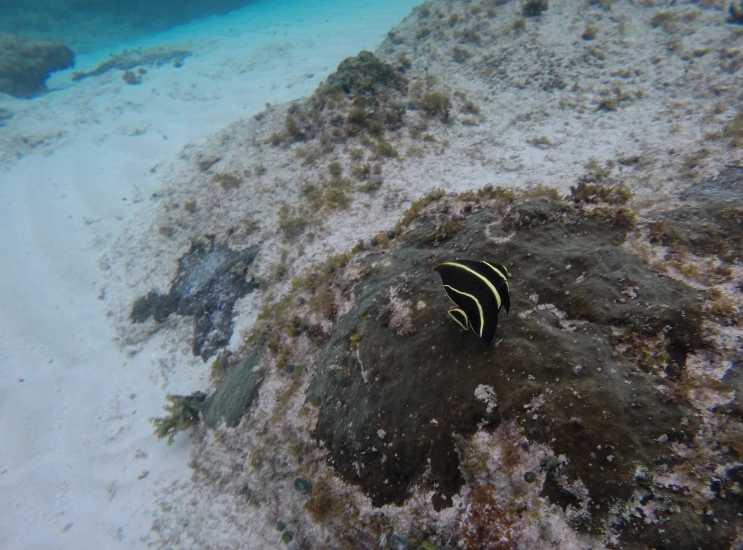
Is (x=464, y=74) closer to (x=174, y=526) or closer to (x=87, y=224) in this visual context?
(x=174, y=526)

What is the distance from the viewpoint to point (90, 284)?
7.99 m

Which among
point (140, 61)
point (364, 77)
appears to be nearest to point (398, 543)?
point (364, 77)

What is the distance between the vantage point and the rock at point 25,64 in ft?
63.2

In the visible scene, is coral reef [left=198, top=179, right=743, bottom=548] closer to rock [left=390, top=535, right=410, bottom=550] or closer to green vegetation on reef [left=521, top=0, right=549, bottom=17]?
rock [left=390, top=535, right=410, bottom=550]

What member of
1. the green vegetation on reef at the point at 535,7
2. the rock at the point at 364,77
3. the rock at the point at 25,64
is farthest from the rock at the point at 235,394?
the rock at the point at 25,64

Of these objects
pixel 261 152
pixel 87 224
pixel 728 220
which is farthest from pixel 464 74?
pixel 87 224

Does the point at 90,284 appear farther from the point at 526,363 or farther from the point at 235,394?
the point at 526,363

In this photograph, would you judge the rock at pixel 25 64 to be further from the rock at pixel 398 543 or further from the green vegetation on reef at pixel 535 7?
the rock at pixel 398 543

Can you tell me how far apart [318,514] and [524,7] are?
1159cm

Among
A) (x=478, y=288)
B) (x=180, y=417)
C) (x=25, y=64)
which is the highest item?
(x=25, y=64)

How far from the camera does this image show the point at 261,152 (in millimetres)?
7758

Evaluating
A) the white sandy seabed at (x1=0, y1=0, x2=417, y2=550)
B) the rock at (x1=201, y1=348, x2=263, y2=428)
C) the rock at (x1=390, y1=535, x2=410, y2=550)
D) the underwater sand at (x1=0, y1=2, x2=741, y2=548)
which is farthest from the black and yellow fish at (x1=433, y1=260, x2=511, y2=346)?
the white sandy seabed at (x1=0, y1=0, x2=417, y2=550)

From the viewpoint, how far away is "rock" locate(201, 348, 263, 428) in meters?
4.00

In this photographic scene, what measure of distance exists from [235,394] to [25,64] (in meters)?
26.7
